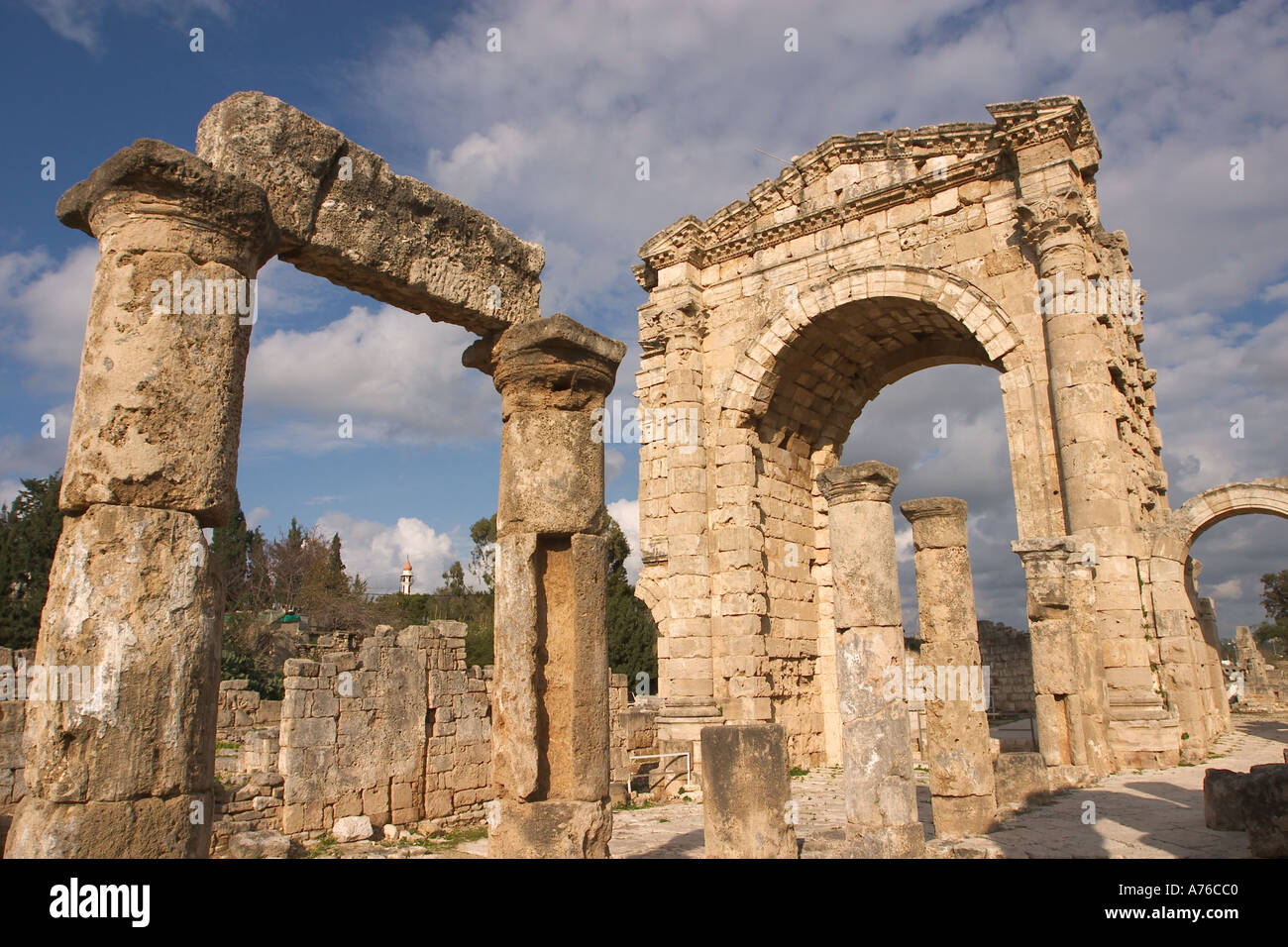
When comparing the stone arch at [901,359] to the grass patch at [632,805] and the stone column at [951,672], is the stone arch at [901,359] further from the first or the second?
the grass patch at [632,805]

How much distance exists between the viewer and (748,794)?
6.57m

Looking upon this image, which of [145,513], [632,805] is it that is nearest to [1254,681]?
[632,805]

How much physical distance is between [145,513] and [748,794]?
4.61 metres

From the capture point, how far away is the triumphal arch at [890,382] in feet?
36.7

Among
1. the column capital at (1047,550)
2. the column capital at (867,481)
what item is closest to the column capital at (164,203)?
the column capital at (867,481)

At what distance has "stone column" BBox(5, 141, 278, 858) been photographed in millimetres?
3498

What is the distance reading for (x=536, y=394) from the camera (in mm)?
5527

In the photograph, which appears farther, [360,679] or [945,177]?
[945,177]

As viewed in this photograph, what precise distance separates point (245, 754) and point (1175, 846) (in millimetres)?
9272

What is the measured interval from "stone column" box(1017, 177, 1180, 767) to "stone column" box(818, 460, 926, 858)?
502 cm

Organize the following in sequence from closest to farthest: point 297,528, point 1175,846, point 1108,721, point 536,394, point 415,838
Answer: point 536,394 < point 1175,846 < point 415,838 < point 1108,721 < point 297,528

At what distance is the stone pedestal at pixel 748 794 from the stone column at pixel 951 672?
6.78 feet

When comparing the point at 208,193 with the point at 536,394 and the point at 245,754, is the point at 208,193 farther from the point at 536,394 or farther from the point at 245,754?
the point at 245,754
